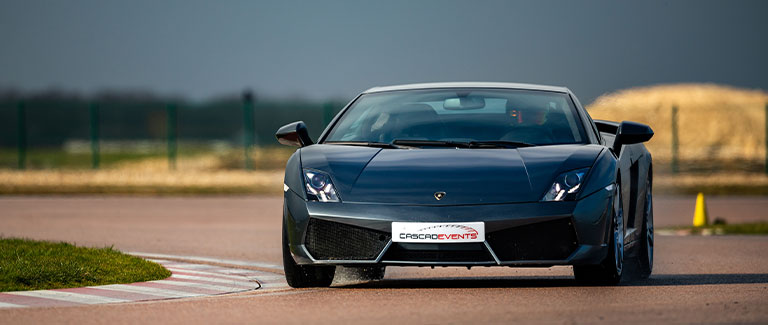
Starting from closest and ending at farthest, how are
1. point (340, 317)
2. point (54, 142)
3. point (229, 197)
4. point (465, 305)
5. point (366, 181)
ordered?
point (340, 317) → point (465, 305) → point (366, 181) → point (229, 197) → point (54, 142)

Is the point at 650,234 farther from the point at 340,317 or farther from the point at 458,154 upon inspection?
the point at 340,317

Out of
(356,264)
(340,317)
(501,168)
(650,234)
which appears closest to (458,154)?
(501,168)

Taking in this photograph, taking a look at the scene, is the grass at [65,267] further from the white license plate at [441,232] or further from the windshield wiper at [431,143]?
the white license plate at [441,232]

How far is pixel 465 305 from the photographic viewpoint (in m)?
8.03

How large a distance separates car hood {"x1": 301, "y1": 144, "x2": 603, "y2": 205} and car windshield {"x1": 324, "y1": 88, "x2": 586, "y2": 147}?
12.3 inches

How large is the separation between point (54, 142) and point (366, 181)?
183ft

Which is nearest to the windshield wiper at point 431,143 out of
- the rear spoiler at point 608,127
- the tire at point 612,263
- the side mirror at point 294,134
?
the side mirror at point 294,134

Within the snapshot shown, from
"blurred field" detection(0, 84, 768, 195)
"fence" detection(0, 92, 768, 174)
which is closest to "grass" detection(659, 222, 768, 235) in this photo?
"blurred field" detection(0, 84, 768, 195)

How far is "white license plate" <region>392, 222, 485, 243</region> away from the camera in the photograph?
8359mm

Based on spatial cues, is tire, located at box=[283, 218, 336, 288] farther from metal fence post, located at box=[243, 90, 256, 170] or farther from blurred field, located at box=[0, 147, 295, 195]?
metal fence post, located at box=[243, 90, 256, 170]

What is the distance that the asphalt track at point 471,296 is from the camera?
7.52 m

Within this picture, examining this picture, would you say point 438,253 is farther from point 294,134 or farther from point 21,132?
point 21,132

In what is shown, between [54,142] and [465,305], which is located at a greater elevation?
[465,305]

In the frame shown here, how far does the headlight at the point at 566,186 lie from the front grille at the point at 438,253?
550 millimetres
